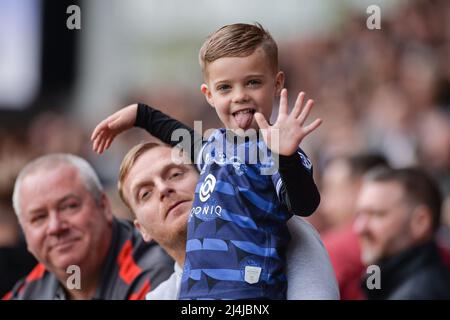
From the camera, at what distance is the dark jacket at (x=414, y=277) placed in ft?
11.8

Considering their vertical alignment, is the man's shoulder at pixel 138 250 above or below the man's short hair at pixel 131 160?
below

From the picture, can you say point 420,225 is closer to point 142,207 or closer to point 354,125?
point 142,207

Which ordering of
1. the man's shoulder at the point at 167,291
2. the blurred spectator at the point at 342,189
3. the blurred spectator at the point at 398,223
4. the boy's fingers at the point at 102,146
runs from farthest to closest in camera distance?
the blurred spectator at the point at 342,189
the blurred spectator at the point at 398,223
the man's shoulder at the point at 167,291
the boy's fingers at the point at 102,146

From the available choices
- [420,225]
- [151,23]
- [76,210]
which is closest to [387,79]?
[151,23]

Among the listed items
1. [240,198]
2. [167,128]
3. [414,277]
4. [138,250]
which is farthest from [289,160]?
[414,277]

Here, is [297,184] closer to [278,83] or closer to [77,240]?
[278,83]

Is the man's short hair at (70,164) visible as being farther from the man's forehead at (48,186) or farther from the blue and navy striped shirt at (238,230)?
the blue and navy striped shirt at (238,230)

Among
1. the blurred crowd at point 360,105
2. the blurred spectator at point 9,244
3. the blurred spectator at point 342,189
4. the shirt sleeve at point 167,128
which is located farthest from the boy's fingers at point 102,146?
the blurred crowd at point 360,105

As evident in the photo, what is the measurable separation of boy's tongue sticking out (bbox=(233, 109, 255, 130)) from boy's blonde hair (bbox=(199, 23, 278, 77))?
0.41 ft

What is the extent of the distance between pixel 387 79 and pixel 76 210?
4047mm

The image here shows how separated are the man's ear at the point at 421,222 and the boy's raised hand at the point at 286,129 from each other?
1910mm

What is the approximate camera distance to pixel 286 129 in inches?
87.2
